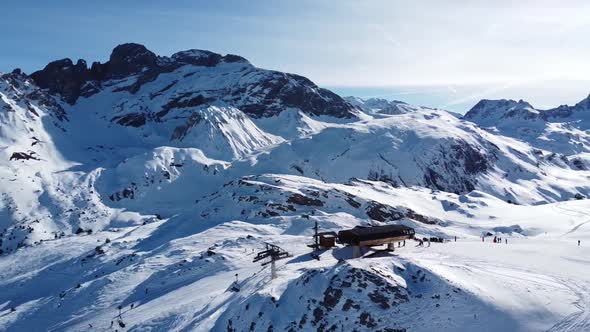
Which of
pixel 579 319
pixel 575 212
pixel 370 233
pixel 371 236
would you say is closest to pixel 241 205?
pixel 370 233

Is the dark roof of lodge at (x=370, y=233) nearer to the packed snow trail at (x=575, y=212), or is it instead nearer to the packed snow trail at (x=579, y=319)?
the packed snow trail at (x=579, y=319)

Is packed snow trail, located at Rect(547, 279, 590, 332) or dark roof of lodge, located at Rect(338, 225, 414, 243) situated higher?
dark roof of lodge, located at Rect(338, 225, 414, 243)

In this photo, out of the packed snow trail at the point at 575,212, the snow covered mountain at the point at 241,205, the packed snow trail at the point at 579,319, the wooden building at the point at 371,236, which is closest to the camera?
the packed snow trail at the point at 579,319

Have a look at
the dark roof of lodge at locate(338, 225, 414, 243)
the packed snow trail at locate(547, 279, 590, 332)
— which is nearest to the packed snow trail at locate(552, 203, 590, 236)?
the dark roof of lodge at locate(338, 225, 414, 243)

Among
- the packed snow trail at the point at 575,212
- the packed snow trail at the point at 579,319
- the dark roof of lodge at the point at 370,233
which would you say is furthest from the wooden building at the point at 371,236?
the packed snow trail at the point at 575,212

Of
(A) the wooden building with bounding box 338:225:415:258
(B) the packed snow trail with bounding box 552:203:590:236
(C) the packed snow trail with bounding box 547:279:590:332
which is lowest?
(B) the packed snow trail with bounding box 552:203:590:236

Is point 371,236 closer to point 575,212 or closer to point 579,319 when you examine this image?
Answer: point 579,319

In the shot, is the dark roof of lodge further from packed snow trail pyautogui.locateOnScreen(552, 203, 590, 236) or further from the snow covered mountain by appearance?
packed snow trail pyautogui.locateOnScreen(552, 203, 590, 236)

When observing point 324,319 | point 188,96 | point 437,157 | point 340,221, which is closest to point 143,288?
point 324,319

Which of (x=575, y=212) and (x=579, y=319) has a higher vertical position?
(x=579, y=319)
